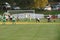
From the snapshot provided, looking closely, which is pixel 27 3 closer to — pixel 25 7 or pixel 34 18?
pixel 25 7

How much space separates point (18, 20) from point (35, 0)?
1675 centimetres

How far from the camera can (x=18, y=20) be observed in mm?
33156

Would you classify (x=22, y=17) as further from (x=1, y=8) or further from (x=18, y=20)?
(x=1, y=8)

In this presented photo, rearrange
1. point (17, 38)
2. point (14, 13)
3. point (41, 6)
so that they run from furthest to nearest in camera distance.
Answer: point (41, 6) < point (14, 13) < point (17, 38)

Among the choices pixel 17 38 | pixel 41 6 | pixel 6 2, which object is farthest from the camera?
pixel 6 2

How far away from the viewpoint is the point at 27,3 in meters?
51.0

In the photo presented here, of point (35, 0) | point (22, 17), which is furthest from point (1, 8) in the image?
point (22, 17)

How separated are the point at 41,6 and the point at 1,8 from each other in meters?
8.04

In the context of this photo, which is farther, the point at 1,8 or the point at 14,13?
the point at 1,8

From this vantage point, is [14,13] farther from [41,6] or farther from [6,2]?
[6,2]

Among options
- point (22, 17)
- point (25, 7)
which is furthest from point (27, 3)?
point (22, 17)

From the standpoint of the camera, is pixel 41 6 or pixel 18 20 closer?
pixel 18 20

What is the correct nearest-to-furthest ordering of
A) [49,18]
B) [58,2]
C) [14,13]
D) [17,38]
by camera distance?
[17,38] → [49,18] → [14,13] → [58,2]

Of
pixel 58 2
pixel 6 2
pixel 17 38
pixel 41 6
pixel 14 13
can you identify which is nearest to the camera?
pixel 17 38
